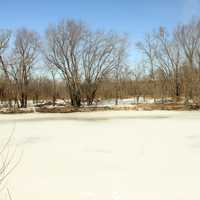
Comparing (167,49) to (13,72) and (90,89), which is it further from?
(13,72)

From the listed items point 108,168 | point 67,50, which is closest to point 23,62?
point 67,50

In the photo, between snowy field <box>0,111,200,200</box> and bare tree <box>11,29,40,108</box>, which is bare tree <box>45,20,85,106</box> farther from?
snowy field <box>0,111,200,200</box>

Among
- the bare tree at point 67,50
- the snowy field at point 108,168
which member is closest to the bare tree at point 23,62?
the bare tree at point 67,50

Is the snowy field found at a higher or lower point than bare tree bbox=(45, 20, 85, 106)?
lower

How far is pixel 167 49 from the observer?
27250 millimetres

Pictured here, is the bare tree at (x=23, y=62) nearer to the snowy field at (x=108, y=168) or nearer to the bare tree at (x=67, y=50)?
the bare tree at (x=67, y=50)

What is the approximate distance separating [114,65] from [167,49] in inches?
260

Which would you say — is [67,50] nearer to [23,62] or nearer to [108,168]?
[23,62]

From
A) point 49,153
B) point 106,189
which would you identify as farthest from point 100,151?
point 106,189

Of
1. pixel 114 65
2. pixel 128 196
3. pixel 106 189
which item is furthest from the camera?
pixel 114 65

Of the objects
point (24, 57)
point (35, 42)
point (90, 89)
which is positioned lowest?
point (90, 89)

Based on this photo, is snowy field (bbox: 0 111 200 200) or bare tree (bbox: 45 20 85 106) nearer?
snowy field (bbox: 0 111 200 200)

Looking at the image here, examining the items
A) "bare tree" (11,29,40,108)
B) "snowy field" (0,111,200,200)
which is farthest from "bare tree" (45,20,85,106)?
"snowy field" (0,111,200,200)

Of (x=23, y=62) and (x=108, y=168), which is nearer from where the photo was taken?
(x=108, y=168)
